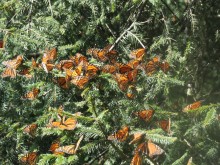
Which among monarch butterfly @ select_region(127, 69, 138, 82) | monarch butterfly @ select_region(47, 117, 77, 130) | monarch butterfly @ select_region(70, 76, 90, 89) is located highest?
monarch butterfly @ select_region(127, 69, 138, 82)

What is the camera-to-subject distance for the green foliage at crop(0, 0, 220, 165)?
81.7 inches

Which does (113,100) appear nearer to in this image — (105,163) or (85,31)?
(105,163)

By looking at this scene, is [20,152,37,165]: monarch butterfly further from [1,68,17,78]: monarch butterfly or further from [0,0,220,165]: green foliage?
[1,68,17,78]: monarch butterfly

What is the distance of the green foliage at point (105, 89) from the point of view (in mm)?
2074

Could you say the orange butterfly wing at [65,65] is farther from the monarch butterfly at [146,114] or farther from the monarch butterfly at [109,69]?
the monarch butterfly at [146,114]

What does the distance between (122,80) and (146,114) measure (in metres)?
0.23

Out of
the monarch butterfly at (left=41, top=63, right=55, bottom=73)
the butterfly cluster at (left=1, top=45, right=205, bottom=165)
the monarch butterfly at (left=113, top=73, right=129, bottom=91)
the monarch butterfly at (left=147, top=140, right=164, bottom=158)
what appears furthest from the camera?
the monarch butterfly at (left=41, top=63, right=55, bottom=73)

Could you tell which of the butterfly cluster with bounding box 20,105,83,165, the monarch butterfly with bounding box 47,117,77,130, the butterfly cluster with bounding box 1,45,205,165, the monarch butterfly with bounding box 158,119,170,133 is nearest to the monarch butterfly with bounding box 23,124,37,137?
the butterfly cluster with bounding box 1,45,205,165

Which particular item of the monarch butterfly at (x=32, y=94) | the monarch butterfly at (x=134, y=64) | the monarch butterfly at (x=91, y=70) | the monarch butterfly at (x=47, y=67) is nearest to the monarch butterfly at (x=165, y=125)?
the monarch butterfly at (x=134, y=64)

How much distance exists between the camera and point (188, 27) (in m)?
3.01

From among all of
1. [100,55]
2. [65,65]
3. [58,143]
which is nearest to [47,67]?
[65,65]

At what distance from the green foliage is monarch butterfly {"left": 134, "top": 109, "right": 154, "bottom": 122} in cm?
4

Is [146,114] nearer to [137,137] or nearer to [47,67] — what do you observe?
[137,137]

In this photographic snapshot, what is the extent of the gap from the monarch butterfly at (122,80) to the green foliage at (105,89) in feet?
0.24
